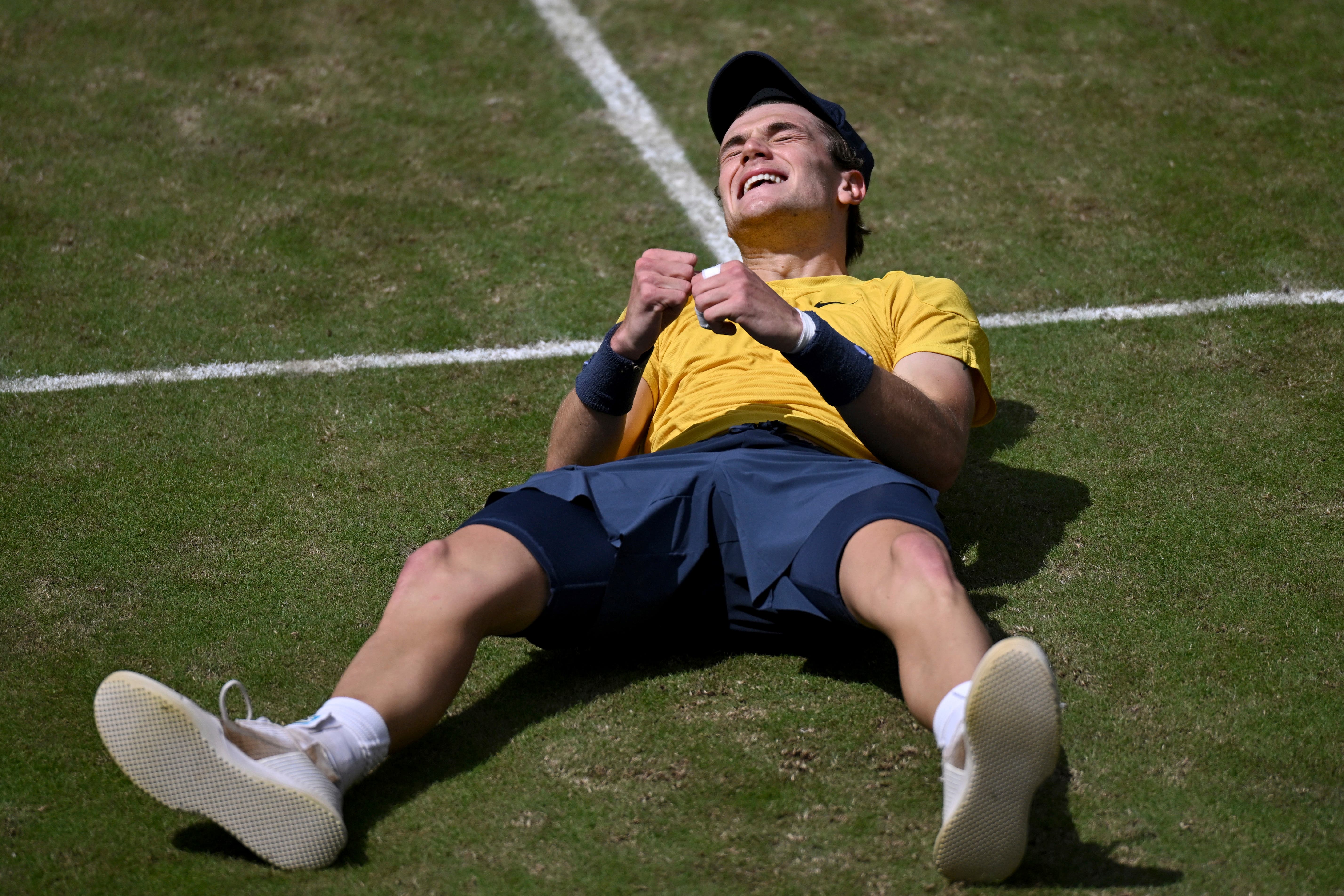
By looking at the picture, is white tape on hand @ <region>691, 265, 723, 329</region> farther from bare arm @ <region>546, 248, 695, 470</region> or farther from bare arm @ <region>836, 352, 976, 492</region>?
bare arm @ <region>836, 352, 976, 492</region>

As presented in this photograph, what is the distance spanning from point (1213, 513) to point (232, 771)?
255 cm

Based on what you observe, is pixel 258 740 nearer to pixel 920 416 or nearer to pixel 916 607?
pixel 916 607

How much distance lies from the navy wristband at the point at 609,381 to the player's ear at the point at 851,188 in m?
0.93

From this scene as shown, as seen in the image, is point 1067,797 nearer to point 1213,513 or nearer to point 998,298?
point 1213,513

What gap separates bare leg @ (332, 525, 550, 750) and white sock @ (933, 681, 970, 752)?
0.86m

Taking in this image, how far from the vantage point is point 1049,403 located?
4.08m

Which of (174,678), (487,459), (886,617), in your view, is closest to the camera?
(886,617)

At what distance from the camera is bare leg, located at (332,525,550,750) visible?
8.02 feet

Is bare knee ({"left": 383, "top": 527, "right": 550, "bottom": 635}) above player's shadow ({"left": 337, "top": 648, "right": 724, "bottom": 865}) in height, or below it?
above

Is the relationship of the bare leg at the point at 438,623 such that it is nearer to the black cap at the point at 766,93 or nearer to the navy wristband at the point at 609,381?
the navy wristband at the point at 609,381

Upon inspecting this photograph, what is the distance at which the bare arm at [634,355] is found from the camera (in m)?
2.99

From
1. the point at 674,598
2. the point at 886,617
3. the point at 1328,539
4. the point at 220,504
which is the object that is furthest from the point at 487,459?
the point at 1328,539

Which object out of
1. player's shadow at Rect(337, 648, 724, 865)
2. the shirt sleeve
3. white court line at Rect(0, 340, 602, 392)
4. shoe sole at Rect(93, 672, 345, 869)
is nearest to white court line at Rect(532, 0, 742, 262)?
white court line at Rect(0, 340, 602, 392)

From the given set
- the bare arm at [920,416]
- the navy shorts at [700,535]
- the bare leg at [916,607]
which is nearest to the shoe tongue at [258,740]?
the navy shorts at [700,535]
